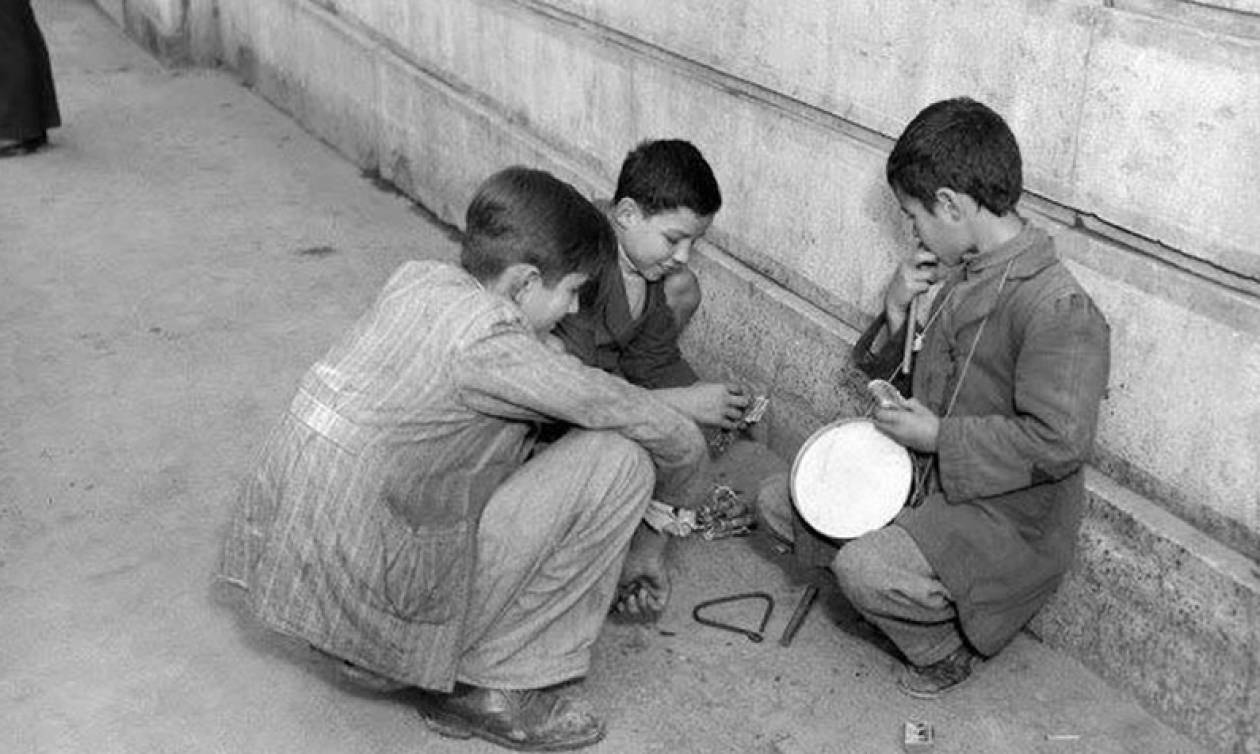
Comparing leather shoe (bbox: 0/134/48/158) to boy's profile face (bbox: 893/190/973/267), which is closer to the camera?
boy's profile face (bbox: 893/190/973/267)

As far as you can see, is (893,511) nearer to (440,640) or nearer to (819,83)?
(440,640)

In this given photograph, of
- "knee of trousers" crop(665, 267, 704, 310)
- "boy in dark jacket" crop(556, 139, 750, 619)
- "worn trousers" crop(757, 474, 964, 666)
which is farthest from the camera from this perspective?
"knee of trousers" crop(665, 267, 704, 310)

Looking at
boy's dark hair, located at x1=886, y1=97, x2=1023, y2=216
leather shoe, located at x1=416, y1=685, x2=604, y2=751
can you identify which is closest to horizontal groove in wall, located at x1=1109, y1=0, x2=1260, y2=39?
boy's dark hair, located at x1=886, y1=97, x2=1023, y2=216

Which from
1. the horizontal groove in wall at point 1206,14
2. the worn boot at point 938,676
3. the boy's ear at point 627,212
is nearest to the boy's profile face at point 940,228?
the horizontal groove in wall at point 1206,14

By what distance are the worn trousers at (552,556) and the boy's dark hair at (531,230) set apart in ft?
1.24

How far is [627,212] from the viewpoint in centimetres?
406

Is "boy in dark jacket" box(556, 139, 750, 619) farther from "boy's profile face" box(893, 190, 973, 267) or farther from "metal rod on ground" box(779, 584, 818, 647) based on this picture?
"boy's profile face" box(893, 190, 973, 267)

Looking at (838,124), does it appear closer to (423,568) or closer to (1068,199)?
(1068,199)

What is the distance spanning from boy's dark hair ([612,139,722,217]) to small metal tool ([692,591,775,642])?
0.97m

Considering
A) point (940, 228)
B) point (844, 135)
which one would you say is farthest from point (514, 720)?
point (844, 135)

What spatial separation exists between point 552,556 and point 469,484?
0.24 metres

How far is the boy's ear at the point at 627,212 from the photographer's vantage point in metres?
4.04

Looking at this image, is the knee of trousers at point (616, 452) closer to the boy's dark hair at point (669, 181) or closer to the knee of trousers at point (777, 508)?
the knee of trousers at point (777, 508)

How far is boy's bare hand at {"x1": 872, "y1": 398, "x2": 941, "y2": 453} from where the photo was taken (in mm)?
3453
